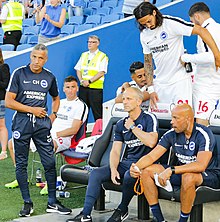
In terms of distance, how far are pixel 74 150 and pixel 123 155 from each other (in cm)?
174

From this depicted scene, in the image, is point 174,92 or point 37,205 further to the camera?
point 37,205

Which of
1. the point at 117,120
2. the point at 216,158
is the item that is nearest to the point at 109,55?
the point at 117,120

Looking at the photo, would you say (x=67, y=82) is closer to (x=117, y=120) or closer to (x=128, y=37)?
(x=117, y=120)

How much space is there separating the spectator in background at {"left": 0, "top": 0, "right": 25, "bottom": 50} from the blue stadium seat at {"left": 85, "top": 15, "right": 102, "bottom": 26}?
4.71 ft

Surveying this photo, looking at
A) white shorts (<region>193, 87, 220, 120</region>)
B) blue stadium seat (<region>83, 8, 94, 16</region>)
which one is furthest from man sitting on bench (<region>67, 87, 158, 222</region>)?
blue stadium seat (<region>83, 8, 94, 16</region>)

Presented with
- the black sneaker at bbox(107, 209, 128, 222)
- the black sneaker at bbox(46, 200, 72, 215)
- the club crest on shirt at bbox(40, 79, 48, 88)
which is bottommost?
the black sneaker at bbox(46, 200, 72, 215)

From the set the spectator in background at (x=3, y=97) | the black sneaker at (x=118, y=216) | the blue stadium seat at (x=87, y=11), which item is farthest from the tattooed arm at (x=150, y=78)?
the blue stadium seat at (x=87, y=11)

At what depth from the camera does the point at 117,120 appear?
7.88 metres

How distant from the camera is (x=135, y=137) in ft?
23.2

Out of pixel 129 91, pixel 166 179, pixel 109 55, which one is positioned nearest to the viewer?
pixel 166 179

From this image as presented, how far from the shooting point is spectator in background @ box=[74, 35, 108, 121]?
1198cm

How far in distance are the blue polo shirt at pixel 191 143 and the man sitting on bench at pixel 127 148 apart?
0.92ft

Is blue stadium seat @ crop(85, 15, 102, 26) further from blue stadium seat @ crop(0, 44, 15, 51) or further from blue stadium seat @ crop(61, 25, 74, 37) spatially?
blue stadium seat @ crop(0, 44, 15, 51)

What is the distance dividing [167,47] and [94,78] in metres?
4.75
